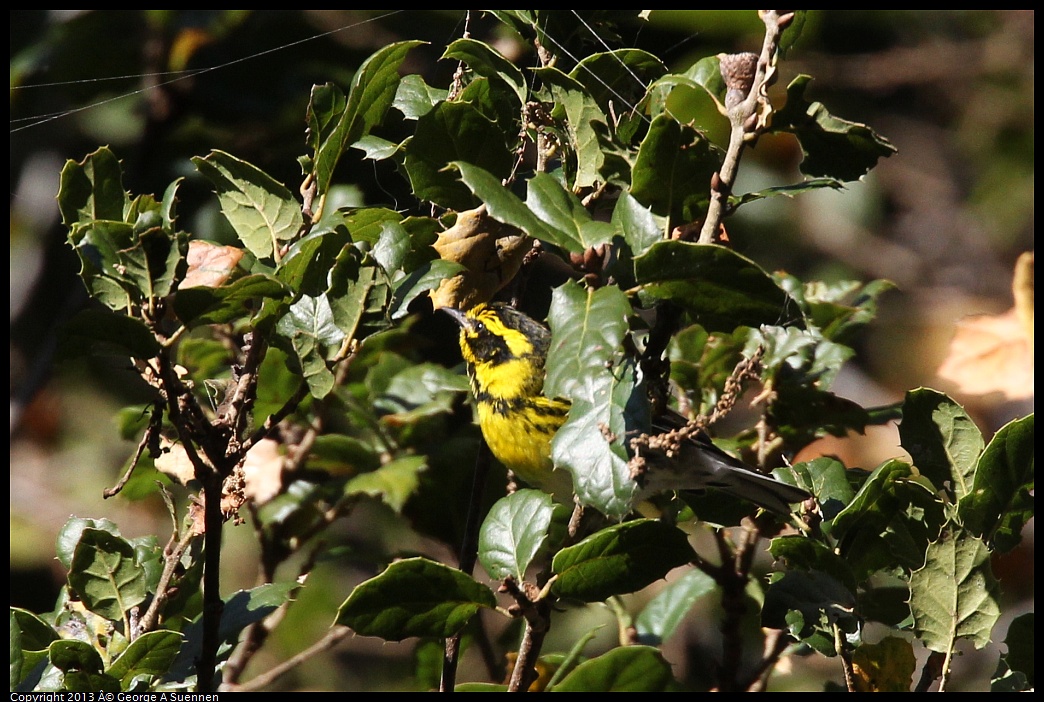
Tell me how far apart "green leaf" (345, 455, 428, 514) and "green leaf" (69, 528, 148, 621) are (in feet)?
2.03

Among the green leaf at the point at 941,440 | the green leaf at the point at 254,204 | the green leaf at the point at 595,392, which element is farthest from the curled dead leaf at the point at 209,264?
the green leaf at the point at 941,440

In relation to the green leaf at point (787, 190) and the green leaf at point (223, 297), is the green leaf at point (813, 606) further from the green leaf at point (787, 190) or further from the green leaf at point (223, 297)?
the green leaf at point (223, 297)

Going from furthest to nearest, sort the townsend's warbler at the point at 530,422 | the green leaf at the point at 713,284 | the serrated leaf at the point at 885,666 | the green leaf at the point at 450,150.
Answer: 1. the townsend's warbler at the point at 530,422
2. the serrated leaf at the point at 885,666
3. the green leaf at the point at 450,150
4. the green leaf at the point at 713,284

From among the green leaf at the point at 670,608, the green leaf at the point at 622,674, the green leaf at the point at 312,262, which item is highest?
the green leaf at the point at 312,262

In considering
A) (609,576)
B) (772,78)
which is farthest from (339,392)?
(772,78)

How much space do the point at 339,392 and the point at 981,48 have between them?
466 centimetres

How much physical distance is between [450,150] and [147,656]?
845mm

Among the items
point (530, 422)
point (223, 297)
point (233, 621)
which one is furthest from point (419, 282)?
point (530, 422)

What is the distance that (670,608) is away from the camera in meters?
2.33

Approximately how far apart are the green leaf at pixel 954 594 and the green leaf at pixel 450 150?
86cm

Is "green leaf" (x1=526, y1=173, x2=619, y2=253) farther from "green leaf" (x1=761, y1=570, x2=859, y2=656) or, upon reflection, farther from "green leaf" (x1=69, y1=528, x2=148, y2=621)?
"green leaf" (x1=69, y1=528, x2=148, y2=621)

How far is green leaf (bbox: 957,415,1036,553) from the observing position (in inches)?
59.7

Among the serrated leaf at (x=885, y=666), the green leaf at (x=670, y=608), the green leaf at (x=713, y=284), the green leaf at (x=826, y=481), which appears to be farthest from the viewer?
the green leaf at (x=670, y=608)

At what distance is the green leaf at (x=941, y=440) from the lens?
159cm
